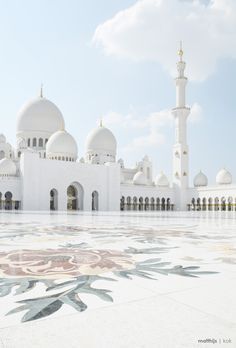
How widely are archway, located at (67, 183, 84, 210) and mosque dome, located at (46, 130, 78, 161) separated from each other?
8.81 ft

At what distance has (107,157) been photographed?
1260 inches

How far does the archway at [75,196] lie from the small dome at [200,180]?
525 inches

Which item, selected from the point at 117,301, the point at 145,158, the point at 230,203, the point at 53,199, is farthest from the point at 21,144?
the point at 117,301

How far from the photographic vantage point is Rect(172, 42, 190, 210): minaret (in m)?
28.4

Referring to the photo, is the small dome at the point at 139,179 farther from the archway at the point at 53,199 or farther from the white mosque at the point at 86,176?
the archway at the point at 53,199

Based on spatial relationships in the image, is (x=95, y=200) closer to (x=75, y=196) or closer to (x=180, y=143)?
(x=75, y=196)

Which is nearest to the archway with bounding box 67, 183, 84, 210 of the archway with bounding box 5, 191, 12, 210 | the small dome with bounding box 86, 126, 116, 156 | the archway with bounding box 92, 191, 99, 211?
the archway with bounding box 92, 191, 99, 211

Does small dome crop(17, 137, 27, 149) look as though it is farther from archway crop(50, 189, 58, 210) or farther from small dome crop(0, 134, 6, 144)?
archway crop(50, 189, 58, 210)

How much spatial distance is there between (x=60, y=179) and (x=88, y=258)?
72.9 ft

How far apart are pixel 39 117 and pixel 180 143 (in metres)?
13.0

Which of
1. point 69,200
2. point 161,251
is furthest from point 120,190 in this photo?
point 161,251

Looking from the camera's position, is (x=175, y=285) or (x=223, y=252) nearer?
(x=175, y=285)

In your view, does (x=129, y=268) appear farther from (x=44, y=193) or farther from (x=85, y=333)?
(x=44, y=193)

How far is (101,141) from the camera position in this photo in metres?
32.2
